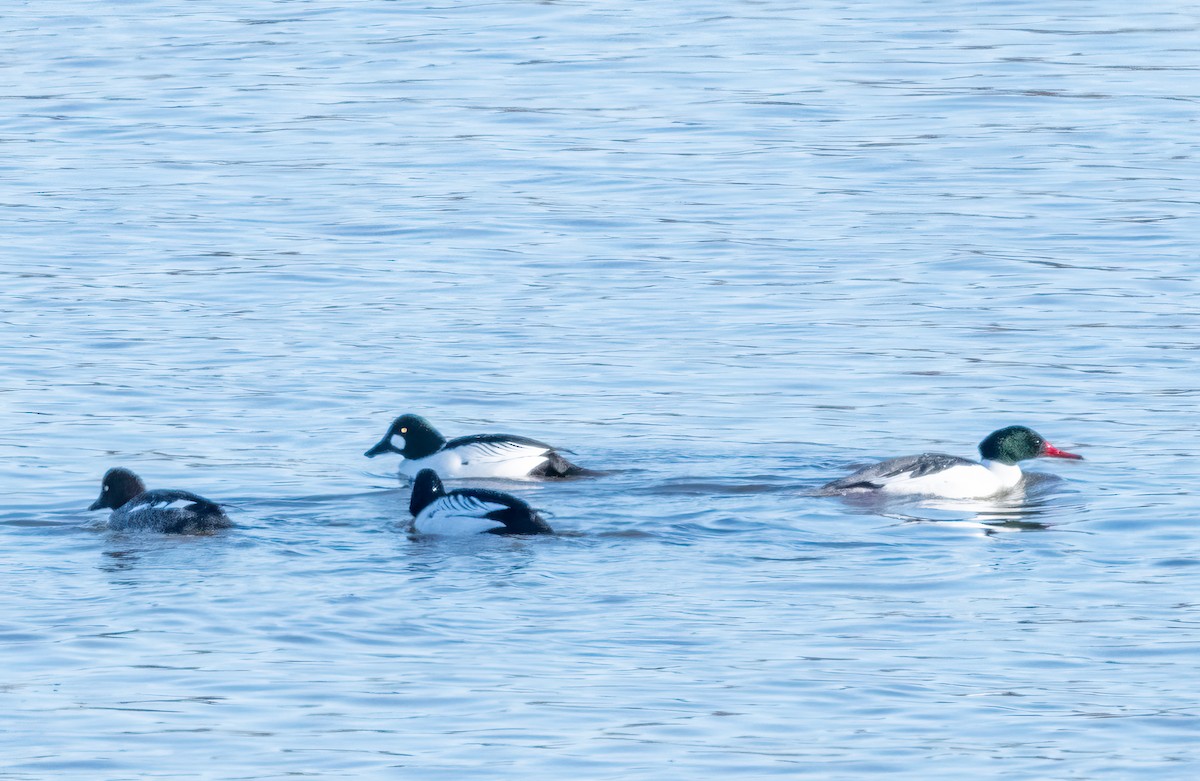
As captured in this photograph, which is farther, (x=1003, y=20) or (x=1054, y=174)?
(x=1003, y=20)

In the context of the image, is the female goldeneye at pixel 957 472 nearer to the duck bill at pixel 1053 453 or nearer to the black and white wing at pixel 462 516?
the duck bill at pixel 1053 453

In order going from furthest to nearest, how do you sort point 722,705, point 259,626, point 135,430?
1. point 135,430
2. point 259,626
3. point 722,705

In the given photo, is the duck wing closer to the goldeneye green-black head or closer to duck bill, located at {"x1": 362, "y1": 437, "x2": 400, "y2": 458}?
the goldeneye green-black head

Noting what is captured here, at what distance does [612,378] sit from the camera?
16844 mm

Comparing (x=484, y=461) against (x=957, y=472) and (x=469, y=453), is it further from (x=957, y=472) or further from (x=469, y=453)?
(x=957, y=472)

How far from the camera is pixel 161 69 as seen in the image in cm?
2984

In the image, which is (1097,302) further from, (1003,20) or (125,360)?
(1003,20)

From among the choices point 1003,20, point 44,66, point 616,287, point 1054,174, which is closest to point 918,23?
point 1003,20

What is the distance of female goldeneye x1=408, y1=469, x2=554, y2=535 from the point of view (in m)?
13.2

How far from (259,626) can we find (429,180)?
12.6 m

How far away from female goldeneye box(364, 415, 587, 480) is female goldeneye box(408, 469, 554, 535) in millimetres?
853

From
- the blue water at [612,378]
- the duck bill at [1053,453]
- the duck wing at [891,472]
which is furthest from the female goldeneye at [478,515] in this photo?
the duck bill at [1053,453]

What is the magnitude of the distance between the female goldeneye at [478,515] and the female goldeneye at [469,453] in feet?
2.80

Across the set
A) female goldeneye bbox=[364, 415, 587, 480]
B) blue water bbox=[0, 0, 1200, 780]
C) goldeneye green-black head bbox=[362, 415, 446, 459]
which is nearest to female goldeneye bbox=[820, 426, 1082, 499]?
blue water bbox=[0, 0, 1200, 780]
